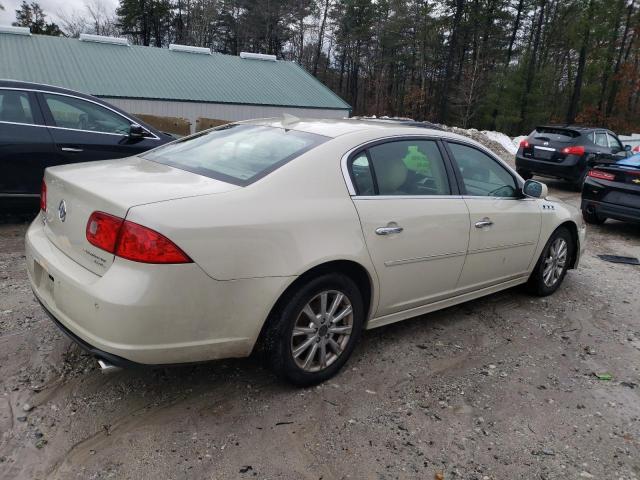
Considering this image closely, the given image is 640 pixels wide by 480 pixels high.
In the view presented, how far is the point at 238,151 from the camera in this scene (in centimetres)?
323

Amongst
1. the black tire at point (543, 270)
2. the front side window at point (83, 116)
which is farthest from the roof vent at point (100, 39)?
the black tire at point (543, 270)

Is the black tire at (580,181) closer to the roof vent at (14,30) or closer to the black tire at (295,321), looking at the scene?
the black tire at (295,321)

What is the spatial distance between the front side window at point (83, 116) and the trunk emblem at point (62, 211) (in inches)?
145

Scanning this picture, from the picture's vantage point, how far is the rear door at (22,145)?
5613 millimetres

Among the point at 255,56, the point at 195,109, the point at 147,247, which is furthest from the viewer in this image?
the point at 255,56

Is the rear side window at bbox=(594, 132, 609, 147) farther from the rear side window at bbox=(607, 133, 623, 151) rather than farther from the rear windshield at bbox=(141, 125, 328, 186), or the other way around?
the rear windshield at bbox=(141, 125, 328, 186)

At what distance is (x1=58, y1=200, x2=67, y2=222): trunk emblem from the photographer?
109 inches

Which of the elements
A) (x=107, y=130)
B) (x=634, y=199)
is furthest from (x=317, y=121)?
(x=634, y=199)

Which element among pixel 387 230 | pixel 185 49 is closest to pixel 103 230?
pixel 387 230

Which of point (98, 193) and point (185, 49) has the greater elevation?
point (185, 49)

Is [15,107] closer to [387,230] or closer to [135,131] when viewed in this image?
[135,131]

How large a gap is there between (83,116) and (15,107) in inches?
27.6

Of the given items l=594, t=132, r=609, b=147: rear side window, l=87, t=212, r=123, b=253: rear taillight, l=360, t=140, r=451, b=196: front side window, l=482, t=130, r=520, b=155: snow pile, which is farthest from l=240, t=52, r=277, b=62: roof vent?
l=87, t=212, r=123, b=253: rear taillight

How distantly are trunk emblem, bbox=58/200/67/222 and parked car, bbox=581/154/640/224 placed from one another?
25.5 feet
